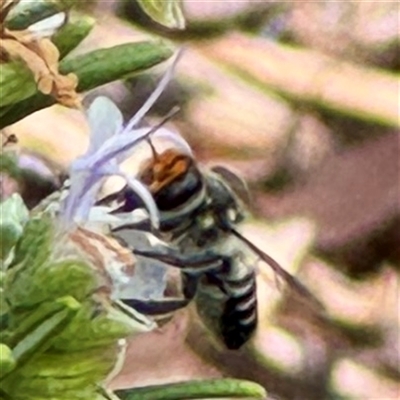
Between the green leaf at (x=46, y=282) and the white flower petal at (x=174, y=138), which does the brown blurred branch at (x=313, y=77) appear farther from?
the green leaf at (x=46, y=282)

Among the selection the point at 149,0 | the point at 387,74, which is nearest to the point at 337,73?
→ the point at 387,74

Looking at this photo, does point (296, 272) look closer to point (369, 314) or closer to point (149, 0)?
point (369, 314)

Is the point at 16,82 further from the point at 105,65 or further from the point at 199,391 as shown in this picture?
the point at 199,391

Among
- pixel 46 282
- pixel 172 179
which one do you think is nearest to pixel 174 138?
pixel 172 179

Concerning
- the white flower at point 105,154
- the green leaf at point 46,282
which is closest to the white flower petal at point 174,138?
the white flower at point 105,154

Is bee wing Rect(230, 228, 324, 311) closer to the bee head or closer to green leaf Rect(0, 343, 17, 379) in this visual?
the bee head
